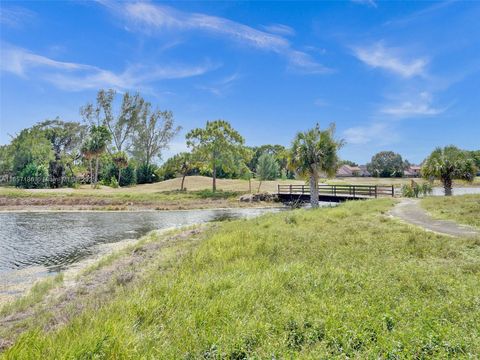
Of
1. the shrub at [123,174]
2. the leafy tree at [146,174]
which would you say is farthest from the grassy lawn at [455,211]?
the leafy tree at [146,174]

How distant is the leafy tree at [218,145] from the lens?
49.2 m

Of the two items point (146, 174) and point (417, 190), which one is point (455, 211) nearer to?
point (417, 190)

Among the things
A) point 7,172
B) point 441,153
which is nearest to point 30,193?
point 7,172

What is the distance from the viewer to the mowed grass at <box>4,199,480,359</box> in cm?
408

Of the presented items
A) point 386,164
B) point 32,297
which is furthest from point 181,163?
point 386,164

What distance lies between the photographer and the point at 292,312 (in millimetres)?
5086

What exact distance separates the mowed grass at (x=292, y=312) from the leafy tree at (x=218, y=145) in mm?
40950

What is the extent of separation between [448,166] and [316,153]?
40.4ft

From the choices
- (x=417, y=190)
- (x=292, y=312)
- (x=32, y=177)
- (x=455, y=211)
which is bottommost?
(x=292, y=312)

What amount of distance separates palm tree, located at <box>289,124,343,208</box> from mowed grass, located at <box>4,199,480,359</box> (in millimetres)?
17230

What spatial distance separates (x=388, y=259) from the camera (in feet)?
27.0

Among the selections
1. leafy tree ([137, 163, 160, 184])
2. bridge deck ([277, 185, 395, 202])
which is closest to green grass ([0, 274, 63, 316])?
bridge deck ([277, 185, 395, 202])

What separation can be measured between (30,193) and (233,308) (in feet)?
158

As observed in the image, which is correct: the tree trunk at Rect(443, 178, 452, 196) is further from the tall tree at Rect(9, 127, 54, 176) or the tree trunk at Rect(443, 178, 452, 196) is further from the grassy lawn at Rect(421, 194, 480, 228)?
the tall tree at Rect(9, 127, 54, 176)
